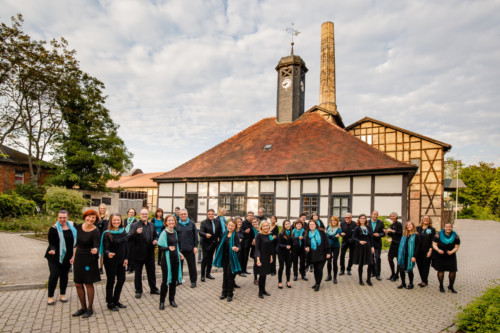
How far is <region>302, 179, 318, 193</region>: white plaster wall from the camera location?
56.6ft

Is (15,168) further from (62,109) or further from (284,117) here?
(284,117)

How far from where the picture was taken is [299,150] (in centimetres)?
1947

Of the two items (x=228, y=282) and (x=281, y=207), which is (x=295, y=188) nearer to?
(x=281, y=207)

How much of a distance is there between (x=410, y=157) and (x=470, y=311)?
2201 cm

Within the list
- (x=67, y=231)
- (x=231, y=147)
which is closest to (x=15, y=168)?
(x=231, y=147)

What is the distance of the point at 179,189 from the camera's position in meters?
21.7

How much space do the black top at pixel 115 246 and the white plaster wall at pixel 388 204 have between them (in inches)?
518

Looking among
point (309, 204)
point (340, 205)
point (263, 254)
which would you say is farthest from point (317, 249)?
A: point (309, 204)

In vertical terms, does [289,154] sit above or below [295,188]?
above

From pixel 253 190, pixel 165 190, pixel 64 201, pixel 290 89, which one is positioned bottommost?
pixel 64 201

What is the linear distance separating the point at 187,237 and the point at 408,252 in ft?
18.7

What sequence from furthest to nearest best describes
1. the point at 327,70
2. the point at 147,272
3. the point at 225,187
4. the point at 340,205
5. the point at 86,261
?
the point at 327,70 → the point at 225,187 → the point at 340,205 → the point at 147,272 → the point at 86,261

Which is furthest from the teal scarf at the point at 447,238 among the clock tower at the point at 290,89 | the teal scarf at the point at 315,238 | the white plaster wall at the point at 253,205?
the clock tower at the point at 290,89

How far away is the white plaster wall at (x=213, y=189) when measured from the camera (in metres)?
20.2
